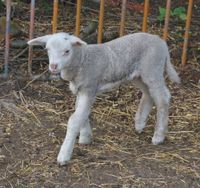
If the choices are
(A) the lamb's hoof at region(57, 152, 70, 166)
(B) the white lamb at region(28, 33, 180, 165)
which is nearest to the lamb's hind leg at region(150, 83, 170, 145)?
(B) the white lamb at region(28, 33, 180, 165)

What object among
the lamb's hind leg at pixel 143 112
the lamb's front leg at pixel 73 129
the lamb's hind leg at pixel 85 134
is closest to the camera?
the lamb's front leg at pixel 73 129

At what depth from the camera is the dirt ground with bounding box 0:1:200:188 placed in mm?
4820

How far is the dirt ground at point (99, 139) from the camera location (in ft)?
15.8

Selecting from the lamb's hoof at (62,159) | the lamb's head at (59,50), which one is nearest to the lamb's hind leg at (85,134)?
the lamb's hoof at (62,159)

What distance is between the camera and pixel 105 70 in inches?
202

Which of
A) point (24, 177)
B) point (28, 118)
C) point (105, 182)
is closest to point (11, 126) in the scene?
point (28, 118)

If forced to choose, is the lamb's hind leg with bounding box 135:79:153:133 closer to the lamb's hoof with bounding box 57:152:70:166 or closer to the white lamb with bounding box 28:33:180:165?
the white lamb with bounding box 28:33:180:165

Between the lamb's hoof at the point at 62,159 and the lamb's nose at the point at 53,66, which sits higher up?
the lamb's nose at the point at 53,66

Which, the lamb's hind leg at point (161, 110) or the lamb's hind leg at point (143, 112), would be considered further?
the lamb's hind leg at point (143, 112)

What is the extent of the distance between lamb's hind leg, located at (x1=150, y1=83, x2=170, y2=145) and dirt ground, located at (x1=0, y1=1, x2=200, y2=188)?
0.08 metres

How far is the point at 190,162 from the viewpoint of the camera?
16.9 feet

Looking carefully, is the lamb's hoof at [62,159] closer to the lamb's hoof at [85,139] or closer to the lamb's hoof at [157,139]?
the lamb's hoof at [85,139]

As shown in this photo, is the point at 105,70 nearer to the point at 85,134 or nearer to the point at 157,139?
the point at 85,134

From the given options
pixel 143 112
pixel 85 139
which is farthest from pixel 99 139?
pixel 143 112
